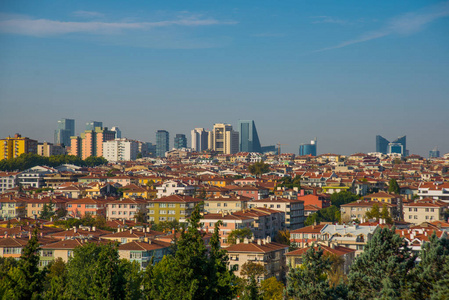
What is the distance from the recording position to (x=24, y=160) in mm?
106688

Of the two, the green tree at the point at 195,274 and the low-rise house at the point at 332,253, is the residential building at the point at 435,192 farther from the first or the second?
the green tree at the point at 195,274

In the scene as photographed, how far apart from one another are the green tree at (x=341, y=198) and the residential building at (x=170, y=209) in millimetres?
17167

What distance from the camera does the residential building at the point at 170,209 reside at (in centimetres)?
5803

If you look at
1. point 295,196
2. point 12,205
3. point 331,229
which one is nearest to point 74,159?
point 12,205

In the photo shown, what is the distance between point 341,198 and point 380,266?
55.0 meters

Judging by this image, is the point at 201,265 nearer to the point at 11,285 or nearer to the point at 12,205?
the point at 11,285

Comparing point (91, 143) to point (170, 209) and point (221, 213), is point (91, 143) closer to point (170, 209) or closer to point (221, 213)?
point (170, 209)

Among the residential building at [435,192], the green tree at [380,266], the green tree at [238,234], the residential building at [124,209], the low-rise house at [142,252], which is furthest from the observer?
the residential building at [435,192]

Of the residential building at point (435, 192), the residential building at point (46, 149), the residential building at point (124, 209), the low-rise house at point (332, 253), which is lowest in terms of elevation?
the low-rise house at point (332, 253)

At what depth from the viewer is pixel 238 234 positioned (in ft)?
150

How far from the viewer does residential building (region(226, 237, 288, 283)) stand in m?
37.9

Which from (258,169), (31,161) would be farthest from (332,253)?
(31,161)

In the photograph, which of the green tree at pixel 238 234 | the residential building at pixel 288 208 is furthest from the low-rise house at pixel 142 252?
the residential building at pixel 288 208

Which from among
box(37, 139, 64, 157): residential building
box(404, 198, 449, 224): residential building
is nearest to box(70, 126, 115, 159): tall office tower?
box(37, 139, 64, 157): residential building
